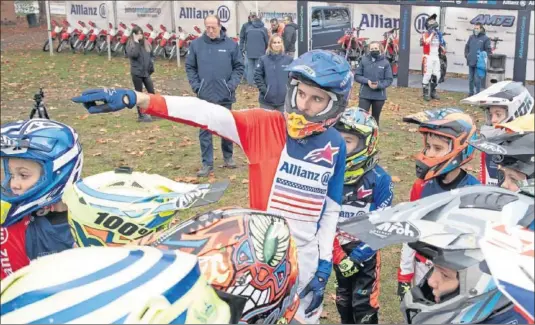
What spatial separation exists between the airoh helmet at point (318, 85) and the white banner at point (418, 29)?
17.0 meters

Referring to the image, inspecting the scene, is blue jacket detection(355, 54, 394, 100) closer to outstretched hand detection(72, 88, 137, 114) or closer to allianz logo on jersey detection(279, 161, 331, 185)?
allianz logo on jersey detection(279, 161, 331, 185)

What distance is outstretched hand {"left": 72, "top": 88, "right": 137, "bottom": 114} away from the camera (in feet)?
10.3

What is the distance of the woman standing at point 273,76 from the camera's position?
428 inches

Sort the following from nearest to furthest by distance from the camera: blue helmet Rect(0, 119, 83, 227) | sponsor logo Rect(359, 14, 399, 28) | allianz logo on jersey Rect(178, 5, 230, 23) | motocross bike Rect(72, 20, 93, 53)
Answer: blue helmet Rect(0, 119, 83, 227)
sponsor logo Rect(359, 14, 399, 28)
allianz logo on jersey Rect(178, 5, 230, 23)
motocross bike Rect(72, 20, 93, 53)

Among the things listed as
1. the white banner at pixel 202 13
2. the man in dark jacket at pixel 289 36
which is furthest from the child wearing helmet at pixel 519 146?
the white banner at pixel 202 13

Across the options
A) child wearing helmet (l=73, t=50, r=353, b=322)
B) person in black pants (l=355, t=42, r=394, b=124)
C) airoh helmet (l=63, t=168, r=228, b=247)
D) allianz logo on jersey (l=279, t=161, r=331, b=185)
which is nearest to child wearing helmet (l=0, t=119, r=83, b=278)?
airoh helmet (l=63, t=168, r=228, b=247)

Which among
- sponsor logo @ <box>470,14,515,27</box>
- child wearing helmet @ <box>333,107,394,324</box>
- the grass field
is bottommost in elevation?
the grass field

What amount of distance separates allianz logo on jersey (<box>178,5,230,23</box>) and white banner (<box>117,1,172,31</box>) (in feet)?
2.32

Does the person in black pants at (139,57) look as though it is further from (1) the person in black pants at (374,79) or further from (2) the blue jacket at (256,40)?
(1) the person in black pants at (374,79)

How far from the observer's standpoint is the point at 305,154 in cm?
397

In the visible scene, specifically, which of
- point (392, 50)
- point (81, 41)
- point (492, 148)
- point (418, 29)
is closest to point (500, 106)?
point (492, 148)

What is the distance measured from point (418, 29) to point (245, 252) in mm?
18820

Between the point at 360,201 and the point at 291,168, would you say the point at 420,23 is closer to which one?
the point at 360,201

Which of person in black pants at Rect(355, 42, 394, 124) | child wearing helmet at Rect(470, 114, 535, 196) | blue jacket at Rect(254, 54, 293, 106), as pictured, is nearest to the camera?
child wearing helmet at Rect(470, 114, 535, 196)
